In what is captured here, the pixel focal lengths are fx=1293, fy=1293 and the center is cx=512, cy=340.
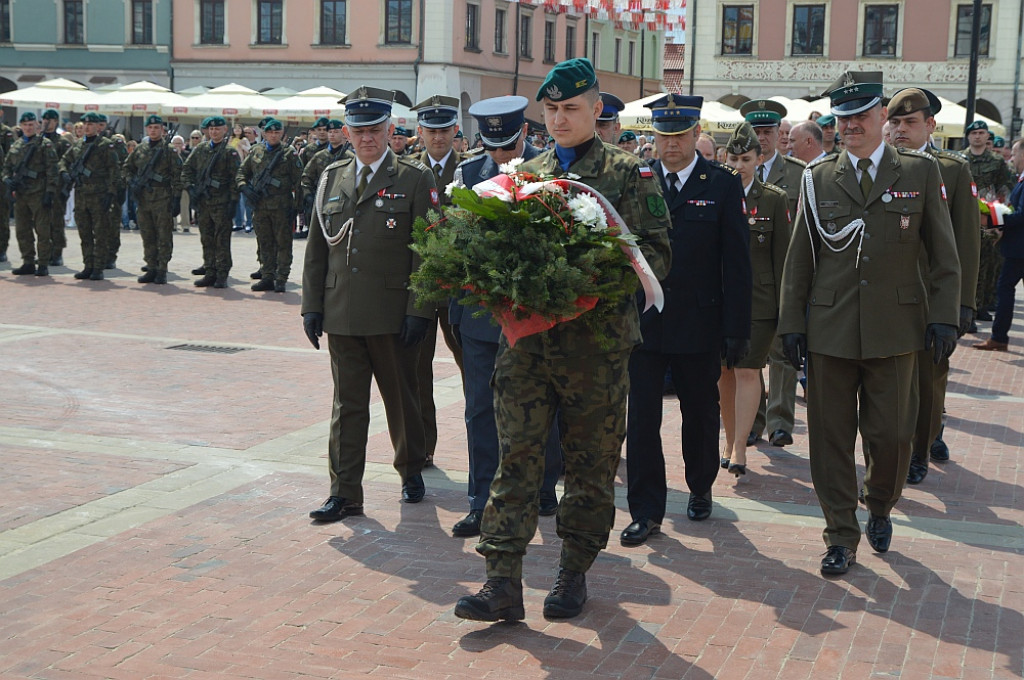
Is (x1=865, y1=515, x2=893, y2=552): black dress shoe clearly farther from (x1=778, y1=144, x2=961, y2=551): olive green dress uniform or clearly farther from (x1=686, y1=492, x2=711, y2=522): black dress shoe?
(x1=686, y1=492, x2=711, y2=522): black dress shoe

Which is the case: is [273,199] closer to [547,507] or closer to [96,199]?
[96,199]

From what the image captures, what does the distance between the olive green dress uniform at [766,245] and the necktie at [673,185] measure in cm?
148

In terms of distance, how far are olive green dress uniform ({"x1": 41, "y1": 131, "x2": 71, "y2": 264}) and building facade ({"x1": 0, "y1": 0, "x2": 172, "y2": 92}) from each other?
34267 mm

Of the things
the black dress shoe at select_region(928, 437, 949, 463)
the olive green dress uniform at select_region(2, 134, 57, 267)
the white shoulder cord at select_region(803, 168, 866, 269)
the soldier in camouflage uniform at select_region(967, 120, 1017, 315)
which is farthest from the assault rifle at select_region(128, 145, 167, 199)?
the white shoulder cord at select_region(803, 168, 866, 269)

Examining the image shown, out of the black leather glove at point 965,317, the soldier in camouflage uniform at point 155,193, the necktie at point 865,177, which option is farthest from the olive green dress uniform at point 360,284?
the soldier in camouflage uniform at point 155,193

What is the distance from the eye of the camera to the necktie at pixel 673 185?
21.5 ft

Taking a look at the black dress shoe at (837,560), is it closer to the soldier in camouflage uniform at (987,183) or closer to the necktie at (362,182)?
the necktie at (362,182)

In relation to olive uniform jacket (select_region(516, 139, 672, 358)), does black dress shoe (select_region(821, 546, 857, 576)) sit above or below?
below

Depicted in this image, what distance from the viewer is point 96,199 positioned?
17438 mm

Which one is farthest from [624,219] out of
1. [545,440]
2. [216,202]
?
[216,202]

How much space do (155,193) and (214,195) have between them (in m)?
0.89

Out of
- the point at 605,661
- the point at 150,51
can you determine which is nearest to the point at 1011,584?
the point at 605,661

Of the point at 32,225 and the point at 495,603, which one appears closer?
the point at 495,603

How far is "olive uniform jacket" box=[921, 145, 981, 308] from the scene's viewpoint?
21.2 feet
